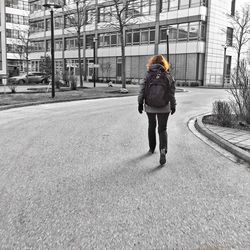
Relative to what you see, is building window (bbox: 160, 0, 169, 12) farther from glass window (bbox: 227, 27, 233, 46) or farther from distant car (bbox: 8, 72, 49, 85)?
distant car (bbox: 8, 72, 49, 85)

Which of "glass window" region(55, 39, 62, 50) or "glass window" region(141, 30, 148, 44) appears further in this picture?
"glass window" region(55, 39, 62, 50)

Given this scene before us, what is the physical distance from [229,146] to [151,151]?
1.64m

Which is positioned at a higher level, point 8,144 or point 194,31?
point 194,31

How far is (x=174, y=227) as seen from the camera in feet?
10.3

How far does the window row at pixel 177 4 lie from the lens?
37653 millimetres

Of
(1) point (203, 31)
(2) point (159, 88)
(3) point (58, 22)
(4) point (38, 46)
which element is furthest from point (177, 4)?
(2) point (159, 88)

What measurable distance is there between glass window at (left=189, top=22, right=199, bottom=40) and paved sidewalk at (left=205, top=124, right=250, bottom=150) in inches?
1236

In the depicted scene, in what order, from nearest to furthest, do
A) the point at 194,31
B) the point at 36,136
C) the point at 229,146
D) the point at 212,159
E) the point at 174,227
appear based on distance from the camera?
1. the point at 174,227
2. the point at 212,159
3. the point at 229,146
4. the point at 36,136
5. the point at 194,31

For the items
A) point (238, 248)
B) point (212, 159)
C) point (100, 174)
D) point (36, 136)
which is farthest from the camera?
point (36, 136)

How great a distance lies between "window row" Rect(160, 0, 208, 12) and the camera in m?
37.7

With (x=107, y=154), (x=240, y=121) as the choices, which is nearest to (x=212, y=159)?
(x=107, y=154)

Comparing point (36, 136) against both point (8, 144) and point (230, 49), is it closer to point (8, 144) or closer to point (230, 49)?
point (8, 144)

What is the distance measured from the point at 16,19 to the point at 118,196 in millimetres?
73968

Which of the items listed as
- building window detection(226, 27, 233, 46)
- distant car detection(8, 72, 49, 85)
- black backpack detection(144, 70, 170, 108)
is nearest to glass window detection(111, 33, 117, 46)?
distant car detection(8, 72, 49, 85)
